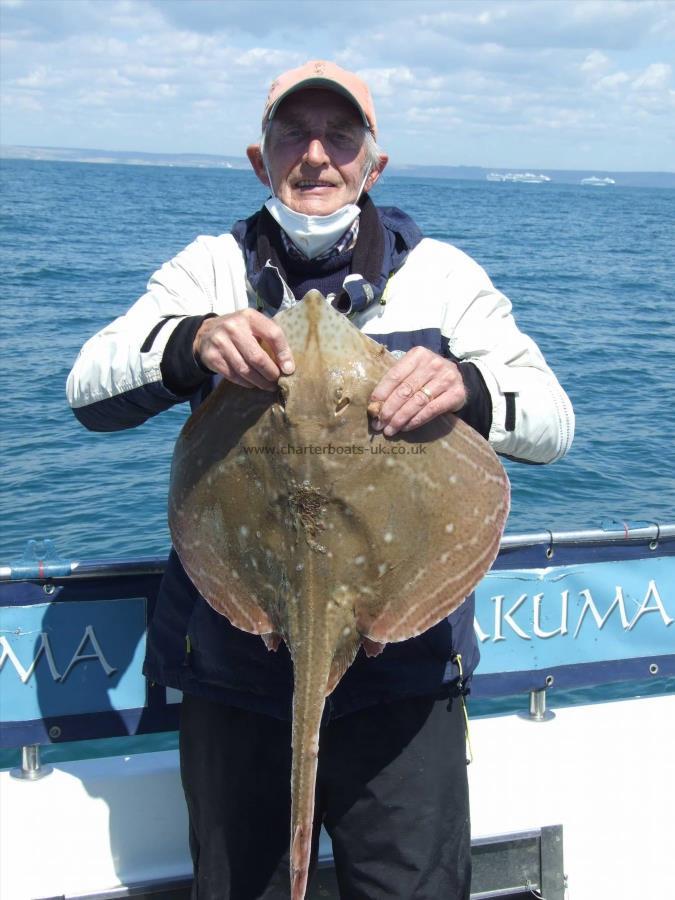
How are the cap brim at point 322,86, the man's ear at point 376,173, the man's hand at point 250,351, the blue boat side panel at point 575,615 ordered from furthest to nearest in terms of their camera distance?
the blue boat side panel at point 575,615 < the man's ear at point 376,173 < the cap brim at point 322,86 < the man's hand at point 250,351

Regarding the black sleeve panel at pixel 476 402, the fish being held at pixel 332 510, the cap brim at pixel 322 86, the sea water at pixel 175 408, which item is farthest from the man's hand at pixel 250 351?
the sea water at pixel 175 408

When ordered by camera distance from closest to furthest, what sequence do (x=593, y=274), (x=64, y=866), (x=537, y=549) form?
(x=64, y=866), (x=537, y=549), (x=593, y=274)

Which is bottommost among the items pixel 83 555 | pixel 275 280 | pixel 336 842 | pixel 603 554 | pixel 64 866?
pixel 83 555

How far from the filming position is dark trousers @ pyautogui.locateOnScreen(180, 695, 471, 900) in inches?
105

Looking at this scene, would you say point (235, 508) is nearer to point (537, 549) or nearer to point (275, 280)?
point (275, 280)

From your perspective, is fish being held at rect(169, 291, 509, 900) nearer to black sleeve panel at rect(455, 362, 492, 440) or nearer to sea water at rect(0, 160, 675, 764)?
black sleeve panel at rect(455, 362, 492, 440)

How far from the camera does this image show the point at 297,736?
224cm

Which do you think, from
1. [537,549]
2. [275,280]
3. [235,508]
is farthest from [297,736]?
[537,549]

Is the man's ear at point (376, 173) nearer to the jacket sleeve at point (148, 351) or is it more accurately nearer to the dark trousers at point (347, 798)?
the jacket sleeve at point (148, 351)

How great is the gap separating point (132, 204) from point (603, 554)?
76502 millimetres

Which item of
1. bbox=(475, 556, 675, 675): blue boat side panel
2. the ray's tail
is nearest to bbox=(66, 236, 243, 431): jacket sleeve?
the ray's tail

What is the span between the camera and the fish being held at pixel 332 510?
2.21 meters

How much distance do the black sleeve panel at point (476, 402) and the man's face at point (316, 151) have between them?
2.25ft

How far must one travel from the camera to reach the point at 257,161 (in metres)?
3.02
